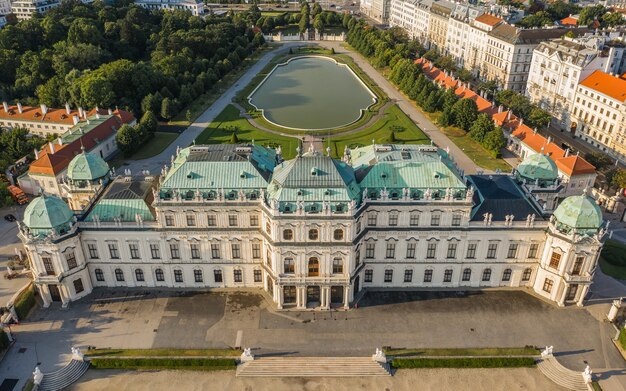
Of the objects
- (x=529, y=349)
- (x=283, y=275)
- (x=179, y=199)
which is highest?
(x=179, y=199)

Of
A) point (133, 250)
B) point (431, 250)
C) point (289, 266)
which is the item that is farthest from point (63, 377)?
point (431, 250)

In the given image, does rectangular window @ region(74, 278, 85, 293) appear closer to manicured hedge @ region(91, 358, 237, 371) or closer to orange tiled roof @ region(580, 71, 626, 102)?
manicured hedge @ region(91, 358, 237, 371)

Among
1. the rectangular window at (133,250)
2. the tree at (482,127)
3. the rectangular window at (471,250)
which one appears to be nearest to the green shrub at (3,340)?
A: the rectangular window at (133,250)

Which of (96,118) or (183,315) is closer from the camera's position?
(183,315)

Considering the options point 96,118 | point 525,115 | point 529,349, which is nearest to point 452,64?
point 525,115

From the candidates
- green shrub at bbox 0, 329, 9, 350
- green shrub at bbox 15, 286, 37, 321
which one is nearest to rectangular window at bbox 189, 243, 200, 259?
green shrub at bbox 15, 286, 37, 321

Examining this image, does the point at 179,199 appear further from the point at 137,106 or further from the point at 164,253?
the point at 137,106
